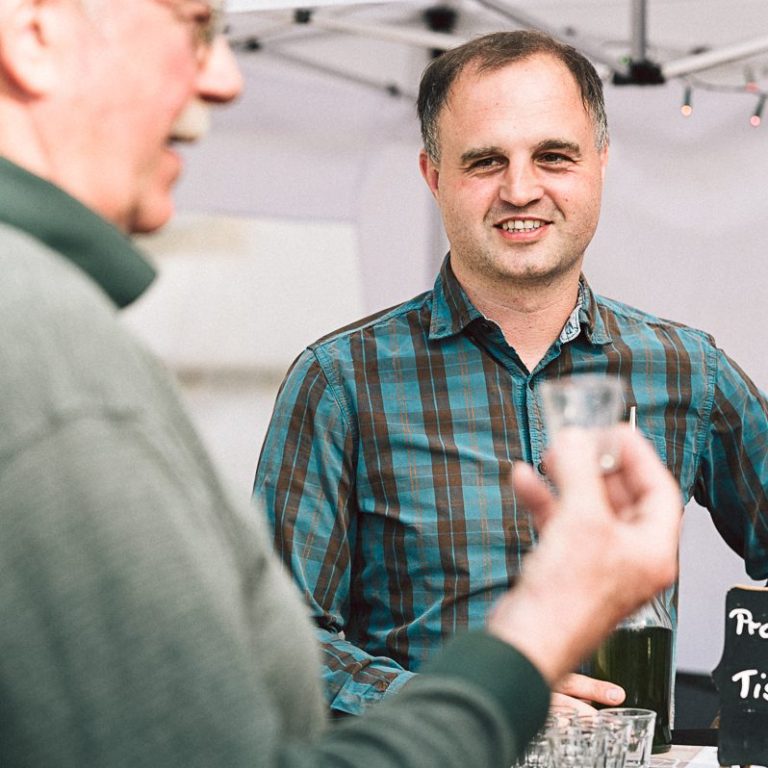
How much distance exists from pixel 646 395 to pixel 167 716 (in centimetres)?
137

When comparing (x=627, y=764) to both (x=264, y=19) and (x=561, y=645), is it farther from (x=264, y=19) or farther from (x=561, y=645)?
(x=264, y=19)


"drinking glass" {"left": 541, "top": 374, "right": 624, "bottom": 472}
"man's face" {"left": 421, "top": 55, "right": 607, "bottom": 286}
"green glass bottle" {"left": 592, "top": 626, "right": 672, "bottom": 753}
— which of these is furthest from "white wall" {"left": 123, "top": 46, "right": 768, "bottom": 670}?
"drinking glass" {"left": 541, "top": 374, "right": 624, "bottom": 472}

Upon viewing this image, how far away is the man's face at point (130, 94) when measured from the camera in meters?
0.61

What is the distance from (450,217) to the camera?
1.80 m

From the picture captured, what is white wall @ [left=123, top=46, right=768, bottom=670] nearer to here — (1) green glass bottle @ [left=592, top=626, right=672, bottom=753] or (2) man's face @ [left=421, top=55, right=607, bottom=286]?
(2) man's face @ [left=421, top=55, right=607, bottom=286]

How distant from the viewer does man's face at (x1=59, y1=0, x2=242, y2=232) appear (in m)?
0.61

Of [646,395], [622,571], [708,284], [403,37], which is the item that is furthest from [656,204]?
[622,571]

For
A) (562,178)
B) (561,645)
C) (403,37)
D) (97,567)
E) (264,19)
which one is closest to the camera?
(97,567)

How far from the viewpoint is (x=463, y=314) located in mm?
1773

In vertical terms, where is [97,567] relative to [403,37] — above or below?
below

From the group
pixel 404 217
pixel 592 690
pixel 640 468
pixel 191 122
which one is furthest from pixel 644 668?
pixel 404 217

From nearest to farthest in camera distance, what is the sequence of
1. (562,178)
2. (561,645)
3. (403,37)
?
(561,645) < (562,178) < (403,37)

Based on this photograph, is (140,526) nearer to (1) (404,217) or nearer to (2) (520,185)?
(2) (520,185)

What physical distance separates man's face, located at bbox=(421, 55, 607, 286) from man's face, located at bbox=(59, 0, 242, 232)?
110 centimetres
